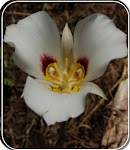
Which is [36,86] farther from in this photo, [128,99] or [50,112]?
[128,99]

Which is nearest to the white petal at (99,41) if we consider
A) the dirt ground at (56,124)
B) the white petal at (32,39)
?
the white petal at (32,39)

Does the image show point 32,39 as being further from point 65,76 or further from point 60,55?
point 65,76

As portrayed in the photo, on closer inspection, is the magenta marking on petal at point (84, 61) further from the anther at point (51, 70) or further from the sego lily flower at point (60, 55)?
the anther at point (51, 70)

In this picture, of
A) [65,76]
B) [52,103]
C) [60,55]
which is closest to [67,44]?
[60,55]

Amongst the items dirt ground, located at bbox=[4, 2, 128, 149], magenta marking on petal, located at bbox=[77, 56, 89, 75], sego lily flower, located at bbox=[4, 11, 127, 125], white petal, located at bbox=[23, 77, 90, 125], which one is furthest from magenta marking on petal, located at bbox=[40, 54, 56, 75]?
dirt ground, located at bbox=[4, 2, 128, 149]

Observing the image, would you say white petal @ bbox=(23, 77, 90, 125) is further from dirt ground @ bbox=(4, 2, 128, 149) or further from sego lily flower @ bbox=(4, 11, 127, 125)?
dirt ground @ bbox=(4, 2, 128, 149)

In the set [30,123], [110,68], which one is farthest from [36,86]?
[110,68]

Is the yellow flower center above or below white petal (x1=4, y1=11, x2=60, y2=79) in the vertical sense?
below
